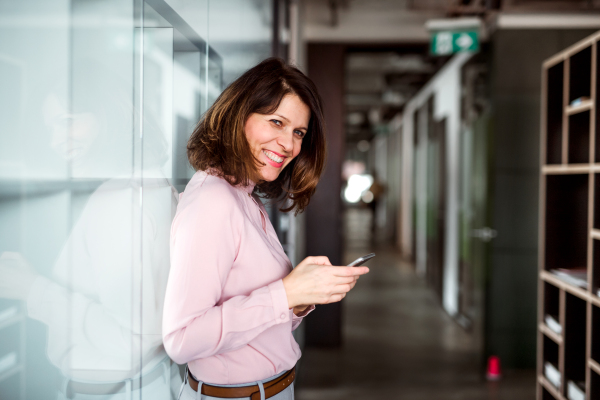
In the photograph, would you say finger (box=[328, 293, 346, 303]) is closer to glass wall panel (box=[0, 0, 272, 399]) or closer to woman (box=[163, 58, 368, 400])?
woman (box=[163, 58, 368, 400])

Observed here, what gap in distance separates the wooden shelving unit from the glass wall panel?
2.07 meters

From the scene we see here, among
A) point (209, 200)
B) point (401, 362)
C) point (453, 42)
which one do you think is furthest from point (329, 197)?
point (209, 200)

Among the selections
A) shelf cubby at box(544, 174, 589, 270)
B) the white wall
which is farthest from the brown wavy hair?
the white wall

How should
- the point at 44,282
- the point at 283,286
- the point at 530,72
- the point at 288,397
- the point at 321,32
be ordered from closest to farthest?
the point at 44,282 → the point at 283,286 → the point at 288,397 → the point at 530,72 → the point at 321,32

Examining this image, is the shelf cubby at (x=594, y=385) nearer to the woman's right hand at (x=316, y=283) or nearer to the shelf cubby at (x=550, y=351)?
the shelf cubby at (x=550, y=351)

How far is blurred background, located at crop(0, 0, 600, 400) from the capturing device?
641 millimetres

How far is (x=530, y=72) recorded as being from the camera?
386cm

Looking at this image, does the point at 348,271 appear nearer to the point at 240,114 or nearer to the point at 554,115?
the point at 240,114

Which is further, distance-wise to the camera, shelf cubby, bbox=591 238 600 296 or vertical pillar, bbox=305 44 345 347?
vertical pillar, bbox=305 44 345 347

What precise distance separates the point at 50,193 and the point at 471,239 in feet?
14.9

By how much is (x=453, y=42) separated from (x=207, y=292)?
3.49 metres

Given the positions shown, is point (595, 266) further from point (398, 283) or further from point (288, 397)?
point (398, 283)

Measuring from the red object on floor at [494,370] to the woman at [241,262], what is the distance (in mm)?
3041

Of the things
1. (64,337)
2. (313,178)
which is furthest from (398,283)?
(64,337)
